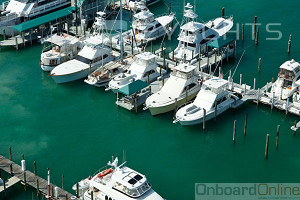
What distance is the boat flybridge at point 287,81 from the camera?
7112 centimetres

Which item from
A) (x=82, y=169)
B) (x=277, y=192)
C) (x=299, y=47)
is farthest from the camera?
(x=299, y=47)

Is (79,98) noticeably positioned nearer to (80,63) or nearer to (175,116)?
(80,63)

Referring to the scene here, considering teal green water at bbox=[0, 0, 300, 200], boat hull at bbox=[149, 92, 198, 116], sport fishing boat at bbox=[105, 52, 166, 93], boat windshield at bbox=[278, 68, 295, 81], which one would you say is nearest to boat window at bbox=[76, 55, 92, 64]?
teal green water at bbox=[0, 0, 300, 200]

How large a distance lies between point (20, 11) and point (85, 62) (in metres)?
18.9

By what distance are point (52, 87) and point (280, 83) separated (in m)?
28.5

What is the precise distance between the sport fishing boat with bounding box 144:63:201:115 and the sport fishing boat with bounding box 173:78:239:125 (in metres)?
1.86

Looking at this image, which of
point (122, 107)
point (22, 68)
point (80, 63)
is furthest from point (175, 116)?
point (22, 68)

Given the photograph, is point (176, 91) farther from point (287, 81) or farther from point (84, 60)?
point (84, 60)

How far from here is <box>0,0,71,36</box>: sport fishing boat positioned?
9044 cm

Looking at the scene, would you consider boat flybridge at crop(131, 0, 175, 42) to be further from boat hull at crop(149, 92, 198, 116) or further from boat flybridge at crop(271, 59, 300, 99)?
boat flybridge at crop(271, 59, 300, 99)

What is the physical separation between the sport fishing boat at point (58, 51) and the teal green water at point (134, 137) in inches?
74.3

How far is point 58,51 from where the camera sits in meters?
81.6

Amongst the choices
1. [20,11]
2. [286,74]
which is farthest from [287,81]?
[20,11]

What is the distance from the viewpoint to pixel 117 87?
72.9 m
